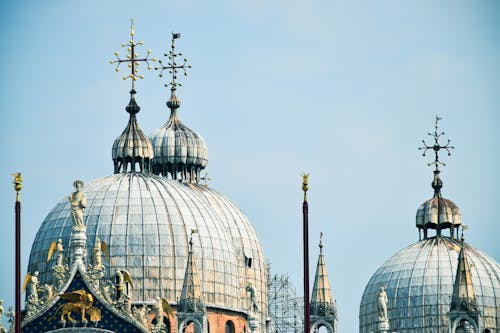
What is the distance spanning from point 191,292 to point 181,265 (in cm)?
616

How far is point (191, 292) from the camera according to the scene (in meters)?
145

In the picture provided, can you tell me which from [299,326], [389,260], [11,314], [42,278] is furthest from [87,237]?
[299,326]

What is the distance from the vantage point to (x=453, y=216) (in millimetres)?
167875

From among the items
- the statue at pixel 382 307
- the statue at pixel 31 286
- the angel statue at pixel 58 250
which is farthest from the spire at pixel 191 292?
the statue at pixel 382 307

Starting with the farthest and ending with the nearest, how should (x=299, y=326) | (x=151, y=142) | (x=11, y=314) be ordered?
(x=299, y=326), (x=151, y=142), (x=11, y=314)

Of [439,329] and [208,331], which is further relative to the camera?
[439,329]

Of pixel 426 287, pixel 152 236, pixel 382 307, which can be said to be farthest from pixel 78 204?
pixel 426 287

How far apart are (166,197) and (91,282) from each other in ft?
49.3

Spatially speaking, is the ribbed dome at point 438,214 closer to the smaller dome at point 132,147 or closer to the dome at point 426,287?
the dome at point 426,287

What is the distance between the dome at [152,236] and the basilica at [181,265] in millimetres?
57

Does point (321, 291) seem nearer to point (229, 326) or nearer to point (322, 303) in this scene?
point (322, 303)

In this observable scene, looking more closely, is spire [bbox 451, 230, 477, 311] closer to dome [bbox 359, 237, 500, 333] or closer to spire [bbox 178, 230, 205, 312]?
dome [bbox 359, 237, 500, 333]

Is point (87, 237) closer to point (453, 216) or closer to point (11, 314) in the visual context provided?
point (11, 314)

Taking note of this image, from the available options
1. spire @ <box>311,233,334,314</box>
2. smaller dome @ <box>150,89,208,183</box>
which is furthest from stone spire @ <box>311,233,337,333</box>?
smaller dome @ <box>150,89,208,183</box>
